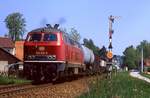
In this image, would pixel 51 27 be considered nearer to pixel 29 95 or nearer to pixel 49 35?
pixel 49 35

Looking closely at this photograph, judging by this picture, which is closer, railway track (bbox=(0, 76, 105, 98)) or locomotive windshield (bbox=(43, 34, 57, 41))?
railway track (bbox=(0, 76, 105, 98))

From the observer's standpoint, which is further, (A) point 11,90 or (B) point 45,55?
(B) point 45,55

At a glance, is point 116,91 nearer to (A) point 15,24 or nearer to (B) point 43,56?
(B) point 43,56

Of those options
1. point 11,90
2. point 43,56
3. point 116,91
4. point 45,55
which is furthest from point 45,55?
point 116,91

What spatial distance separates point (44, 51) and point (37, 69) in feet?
3.98

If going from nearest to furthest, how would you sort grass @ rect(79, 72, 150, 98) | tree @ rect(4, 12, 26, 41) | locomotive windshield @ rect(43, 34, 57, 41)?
grass @ rect(79, 72, 150, 98) → locomotive windshield @ rect(43, 34, 57, 41) → tree @ rect(4, 12, 26, 41)

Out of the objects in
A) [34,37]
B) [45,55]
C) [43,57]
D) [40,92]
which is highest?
[34,37]

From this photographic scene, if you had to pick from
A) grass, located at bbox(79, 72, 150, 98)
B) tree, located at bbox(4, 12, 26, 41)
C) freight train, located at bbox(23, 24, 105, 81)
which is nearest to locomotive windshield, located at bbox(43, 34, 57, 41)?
freight train, located at bbox(23, 24, 105, 81)

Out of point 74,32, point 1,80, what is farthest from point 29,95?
point 74,32

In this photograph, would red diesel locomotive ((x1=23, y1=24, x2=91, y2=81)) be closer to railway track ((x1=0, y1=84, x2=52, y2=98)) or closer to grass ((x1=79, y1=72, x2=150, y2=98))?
grass ((x1=79, y1=72, x2=150, y2=98))

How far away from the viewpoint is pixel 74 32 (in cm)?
13475

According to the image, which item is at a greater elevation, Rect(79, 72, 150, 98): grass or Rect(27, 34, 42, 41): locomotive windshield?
Rect(27, 34, 42, 41): locomotive windshield

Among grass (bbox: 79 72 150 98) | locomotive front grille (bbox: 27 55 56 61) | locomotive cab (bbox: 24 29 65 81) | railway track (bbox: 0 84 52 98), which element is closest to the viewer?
grass (bbox: 79 72 150 98)

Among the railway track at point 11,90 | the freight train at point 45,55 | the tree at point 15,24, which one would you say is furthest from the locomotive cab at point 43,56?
the tree at point 15,24
